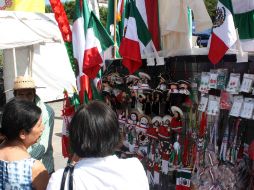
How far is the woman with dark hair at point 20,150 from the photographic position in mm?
1788

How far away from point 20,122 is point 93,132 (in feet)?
1.68

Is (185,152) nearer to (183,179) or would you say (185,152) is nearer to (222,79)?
(183,179)

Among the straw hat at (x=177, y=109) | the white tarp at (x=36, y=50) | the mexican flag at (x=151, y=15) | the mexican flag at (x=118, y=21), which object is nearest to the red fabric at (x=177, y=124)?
the straw hat at (x=177, y=109)

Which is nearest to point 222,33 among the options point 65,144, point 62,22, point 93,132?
point 93,132

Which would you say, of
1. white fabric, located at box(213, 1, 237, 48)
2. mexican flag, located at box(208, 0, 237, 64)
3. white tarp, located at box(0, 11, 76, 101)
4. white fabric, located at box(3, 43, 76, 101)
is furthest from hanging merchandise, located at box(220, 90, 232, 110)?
white fabric, located at box(3, 43, 76, 101)

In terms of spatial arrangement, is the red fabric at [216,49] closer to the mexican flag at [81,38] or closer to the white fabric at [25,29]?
the mexican flag at [81,38]

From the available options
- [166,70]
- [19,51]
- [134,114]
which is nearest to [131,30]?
[166,70]

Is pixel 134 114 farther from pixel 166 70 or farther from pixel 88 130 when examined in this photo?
pixel 88 130

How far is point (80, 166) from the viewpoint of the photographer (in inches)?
62.1

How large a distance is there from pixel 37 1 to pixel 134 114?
669cm

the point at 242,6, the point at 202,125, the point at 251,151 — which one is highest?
the point at 242,6

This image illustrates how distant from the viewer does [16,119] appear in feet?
6.17

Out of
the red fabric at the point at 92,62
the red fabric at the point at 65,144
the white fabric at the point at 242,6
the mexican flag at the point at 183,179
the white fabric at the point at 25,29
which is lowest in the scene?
the mexican flag at the point at 183,179

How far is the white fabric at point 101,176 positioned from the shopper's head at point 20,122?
418 millimetres
